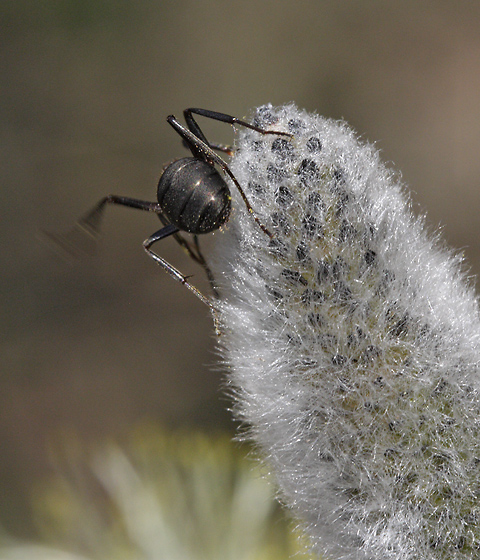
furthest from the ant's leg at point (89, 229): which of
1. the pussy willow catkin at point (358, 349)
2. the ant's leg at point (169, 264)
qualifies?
the pussy willow catkin at point (358, 349)

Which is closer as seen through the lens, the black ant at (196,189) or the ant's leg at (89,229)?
the black ant at (196,189)

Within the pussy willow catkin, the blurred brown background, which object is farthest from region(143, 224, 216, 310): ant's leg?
the blurred brown background

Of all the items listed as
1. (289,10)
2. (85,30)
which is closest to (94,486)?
(85,30)

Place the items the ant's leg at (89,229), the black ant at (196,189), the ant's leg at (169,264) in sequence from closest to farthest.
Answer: the black ant at (196,189)
the ant's leg at (169,264)
the ant's leg at (89,229)

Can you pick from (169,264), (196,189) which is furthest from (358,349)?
(169,264)

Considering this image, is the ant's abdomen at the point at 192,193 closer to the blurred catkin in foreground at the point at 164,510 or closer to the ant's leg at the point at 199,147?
the ant's leg at the point at 199,147

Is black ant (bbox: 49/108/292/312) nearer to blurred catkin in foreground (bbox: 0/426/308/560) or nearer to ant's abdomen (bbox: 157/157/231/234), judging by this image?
ant's abdomen (bbox: 157/157/231/234)
